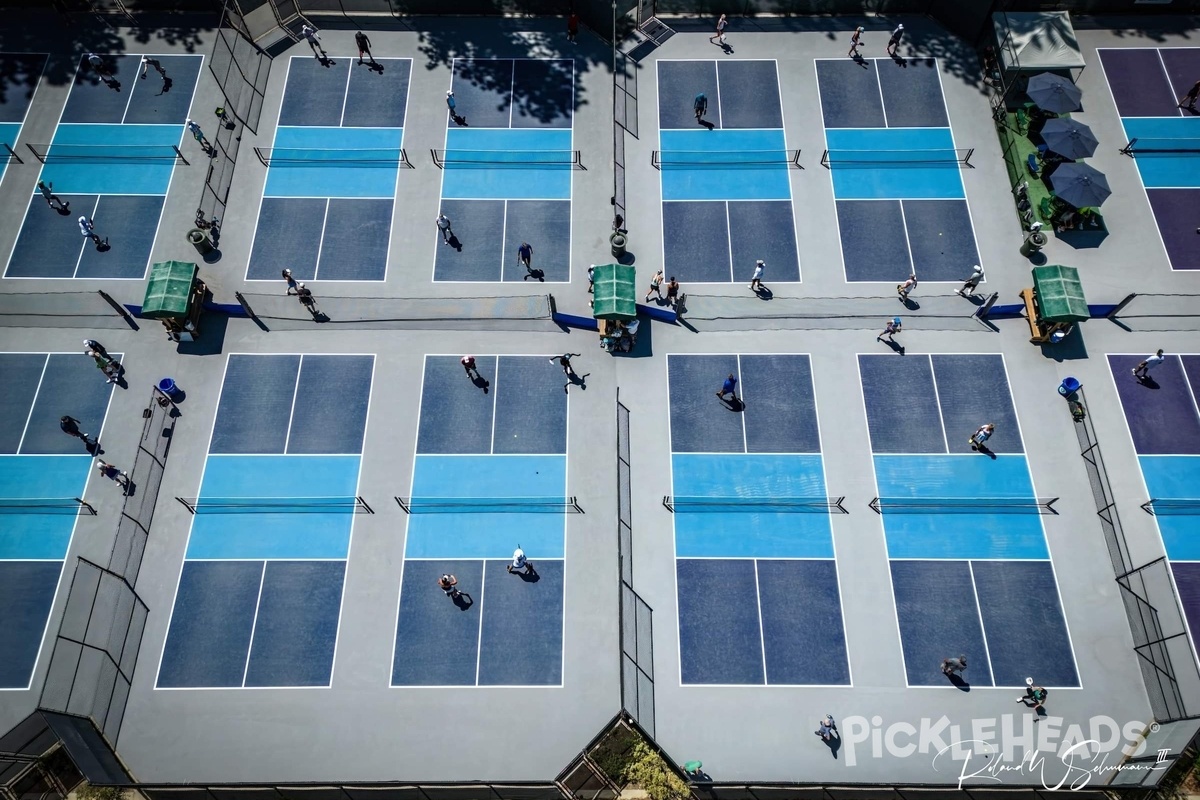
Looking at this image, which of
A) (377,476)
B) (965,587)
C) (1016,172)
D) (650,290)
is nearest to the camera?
(965,587)

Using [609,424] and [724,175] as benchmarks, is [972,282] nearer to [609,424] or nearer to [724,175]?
[724,175]

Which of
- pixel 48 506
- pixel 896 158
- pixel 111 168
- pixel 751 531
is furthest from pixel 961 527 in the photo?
pixel 111 168

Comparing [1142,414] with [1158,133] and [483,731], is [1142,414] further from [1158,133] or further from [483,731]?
[483,731]

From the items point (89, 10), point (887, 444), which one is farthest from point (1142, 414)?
point (89, 10)

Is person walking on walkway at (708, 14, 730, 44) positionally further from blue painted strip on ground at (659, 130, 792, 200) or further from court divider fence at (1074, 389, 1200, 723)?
court divider fence at (1074, 389, 1200, 723)

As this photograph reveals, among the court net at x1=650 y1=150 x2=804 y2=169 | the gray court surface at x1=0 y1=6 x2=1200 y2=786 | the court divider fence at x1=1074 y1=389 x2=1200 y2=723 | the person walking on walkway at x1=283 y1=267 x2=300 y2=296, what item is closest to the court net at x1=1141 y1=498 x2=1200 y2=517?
the gray court surface at x1=0 y1=6 x2=1200 y2=786
